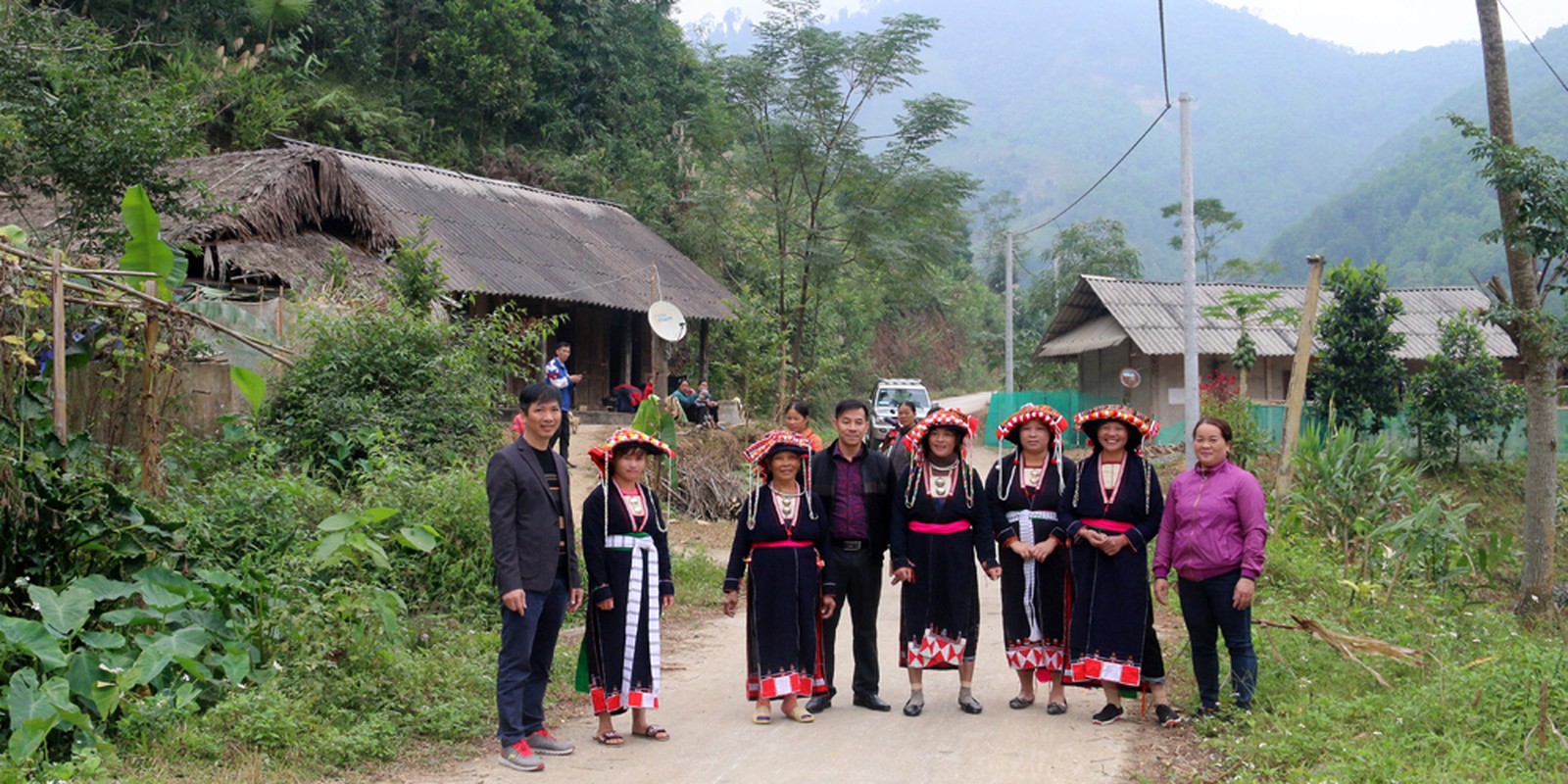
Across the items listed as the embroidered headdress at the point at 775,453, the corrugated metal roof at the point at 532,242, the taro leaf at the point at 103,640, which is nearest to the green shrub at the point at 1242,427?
the corrugated metal roof at the point at 532,242

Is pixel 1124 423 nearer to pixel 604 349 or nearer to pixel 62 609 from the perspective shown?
pixel 62 609

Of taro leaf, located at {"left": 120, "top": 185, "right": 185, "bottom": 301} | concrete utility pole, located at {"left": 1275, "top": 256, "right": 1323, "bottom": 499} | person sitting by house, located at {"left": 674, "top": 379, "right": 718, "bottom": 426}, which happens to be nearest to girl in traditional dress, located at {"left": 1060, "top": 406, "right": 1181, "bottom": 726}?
taro leaf, located at {"left": 120, "top": 185, "right": 185, "bottom": 301}

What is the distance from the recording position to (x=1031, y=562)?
6668mm

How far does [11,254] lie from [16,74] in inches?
263

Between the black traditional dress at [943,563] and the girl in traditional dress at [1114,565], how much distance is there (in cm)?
50

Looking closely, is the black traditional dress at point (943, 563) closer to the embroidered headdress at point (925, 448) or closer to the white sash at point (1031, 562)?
the embroidered headdress at point (925, 448)

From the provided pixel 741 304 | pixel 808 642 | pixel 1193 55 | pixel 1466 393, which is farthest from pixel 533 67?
pixel 1193 55

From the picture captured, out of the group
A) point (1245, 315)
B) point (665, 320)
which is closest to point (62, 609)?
point (665, 320)

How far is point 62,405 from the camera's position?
6535 millimetres

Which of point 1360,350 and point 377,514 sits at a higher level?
point 1360,350

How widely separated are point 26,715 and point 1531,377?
1210 cm

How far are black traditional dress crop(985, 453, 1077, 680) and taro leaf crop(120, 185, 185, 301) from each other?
535 centimetres

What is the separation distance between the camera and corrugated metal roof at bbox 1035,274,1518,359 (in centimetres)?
2469

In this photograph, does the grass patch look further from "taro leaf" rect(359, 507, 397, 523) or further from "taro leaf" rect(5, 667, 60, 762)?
"taro leaf" rect(5, 667, 60, 762)
